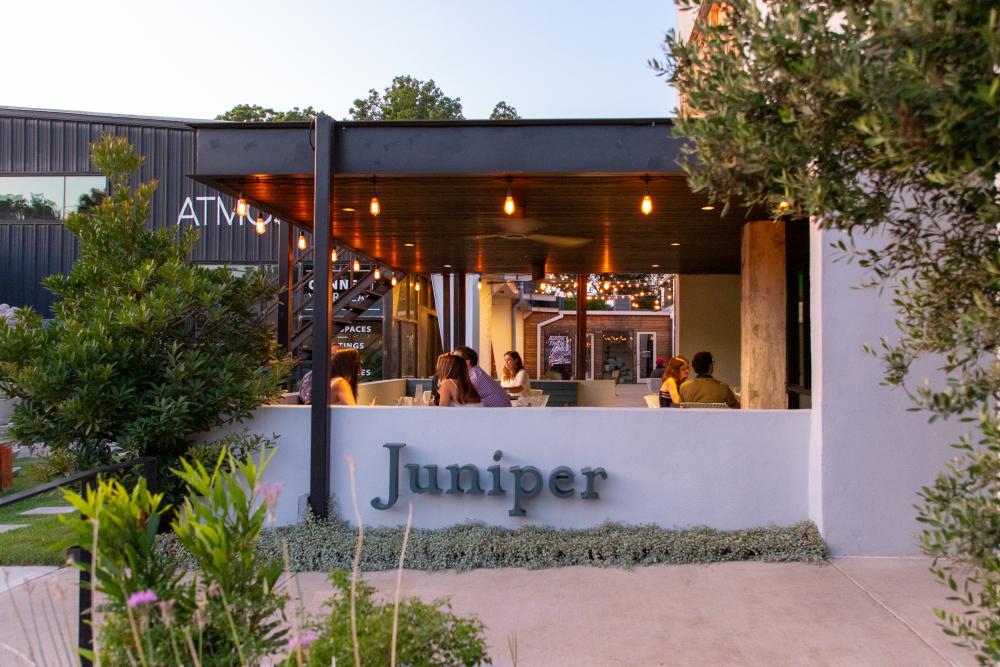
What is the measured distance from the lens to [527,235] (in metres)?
10.2

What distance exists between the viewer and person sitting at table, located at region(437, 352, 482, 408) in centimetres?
783

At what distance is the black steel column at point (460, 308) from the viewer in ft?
49.6

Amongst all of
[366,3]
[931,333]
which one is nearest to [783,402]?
[931,333]

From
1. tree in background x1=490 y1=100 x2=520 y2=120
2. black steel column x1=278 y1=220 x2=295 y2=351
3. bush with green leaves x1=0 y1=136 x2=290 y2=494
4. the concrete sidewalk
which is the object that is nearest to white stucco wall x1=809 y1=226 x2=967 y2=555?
A: the concrete sidewalk

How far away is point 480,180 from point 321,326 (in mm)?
1789

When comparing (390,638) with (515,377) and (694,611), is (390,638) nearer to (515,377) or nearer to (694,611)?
(694,611)

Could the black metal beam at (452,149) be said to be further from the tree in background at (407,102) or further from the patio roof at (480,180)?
the tree in background at (407,102)

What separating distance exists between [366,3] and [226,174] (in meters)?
10.4

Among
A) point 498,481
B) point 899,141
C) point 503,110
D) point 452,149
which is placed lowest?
point 498,481

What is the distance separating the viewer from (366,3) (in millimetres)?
15781

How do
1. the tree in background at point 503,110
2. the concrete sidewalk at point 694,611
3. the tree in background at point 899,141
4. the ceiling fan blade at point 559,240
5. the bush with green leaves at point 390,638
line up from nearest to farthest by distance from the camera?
1. the tree in background at point 899,141
2. the bush with green leaves at point 390,638
3. the concrete sidewalk at point 694,611
4. the ceiling fan blade at point 559,240
5. the tree in background at point 503,110

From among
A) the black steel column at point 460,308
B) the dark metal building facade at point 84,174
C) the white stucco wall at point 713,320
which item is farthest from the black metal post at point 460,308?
the dark metal building facade at point 84,174

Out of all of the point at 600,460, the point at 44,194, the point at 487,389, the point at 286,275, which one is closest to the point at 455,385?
the point at 487,389

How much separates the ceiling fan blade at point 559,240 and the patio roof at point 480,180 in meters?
0.02
